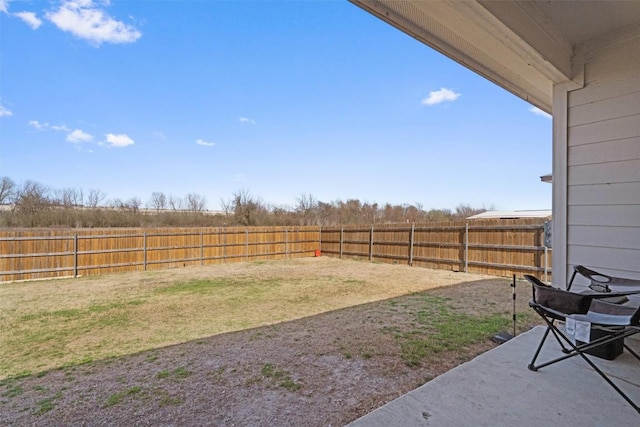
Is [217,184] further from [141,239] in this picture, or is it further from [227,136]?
[141,239]

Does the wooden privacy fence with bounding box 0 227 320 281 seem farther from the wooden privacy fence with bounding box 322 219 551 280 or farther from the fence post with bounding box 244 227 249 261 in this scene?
the wooden privacy fence with bounding box 322 219 551 280

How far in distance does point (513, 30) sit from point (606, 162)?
1269 mm

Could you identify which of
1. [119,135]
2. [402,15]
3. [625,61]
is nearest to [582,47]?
[625,61]

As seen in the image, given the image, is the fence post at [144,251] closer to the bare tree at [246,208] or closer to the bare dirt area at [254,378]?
the bare dirt area at [254,378]

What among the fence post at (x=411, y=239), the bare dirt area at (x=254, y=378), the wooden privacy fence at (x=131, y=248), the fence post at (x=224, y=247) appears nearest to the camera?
the bare dirt area at (x=254, y=378)

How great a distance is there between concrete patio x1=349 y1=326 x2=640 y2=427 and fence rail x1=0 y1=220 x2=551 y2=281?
5.59 metres

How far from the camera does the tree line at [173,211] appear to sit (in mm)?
9195

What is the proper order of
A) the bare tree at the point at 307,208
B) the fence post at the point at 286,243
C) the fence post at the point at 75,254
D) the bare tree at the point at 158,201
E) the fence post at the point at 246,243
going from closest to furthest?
the fence post at the point at 75,254 < the fence post at the point at 246,243 < the fence post at the point at 286,243 < the bare tree at the point at 158,201 < the bare tree at the point at 307,208

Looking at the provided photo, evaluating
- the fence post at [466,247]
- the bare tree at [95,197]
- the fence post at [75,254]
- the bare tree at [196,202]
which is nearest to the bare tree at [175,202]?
the bare tree at [196,202]

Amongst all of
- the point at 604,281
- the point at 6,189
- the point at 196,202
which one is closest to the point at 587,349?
the point at 604,281

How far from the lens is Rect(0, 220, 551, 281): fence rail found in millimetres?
6871

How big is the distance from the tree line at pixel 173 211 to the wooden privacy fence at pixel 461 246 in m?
4.91

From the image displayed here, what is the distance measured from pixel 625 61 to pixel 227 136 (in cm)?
1100

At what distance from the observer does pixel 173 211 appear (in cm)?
1447
